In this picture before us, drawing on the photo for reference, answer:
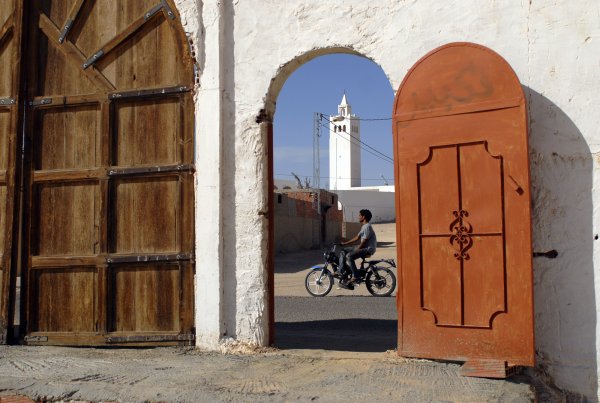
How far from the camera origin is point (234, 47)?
19.4 ft

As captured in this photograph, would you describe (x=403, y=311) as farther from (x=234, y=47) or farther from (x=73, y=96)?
(x=73, y=96)

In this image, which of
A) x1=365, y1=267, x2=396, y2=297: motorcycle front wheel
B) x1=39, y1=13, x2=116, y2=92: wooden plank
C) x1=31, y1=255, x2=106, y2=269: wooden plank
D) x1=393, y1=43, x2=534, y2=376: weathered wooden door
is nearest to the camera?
x1=393, y1=43, x2=534, y2=376: weathered wooden door

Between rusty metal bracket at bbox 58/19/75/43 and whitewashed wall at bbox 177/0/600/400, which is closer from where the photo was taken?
whitewashed wall at bbox 177/0/600/400

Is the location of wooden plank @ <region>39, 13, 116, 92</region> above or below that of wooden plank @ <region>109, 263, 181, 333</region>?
above

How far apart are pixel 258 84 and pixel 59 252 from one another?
2487mm

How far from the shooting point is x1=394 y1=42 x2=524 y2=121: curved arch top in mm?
4730

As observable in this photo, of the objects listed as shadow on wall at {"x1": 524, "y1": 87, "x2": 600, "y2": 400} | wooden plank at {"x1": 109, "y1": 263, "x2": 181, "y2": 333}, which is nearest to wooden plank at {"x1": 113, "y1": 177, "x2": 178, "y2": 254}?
wooden plank at {"x1": 109, "y1": 263, "x2": 181, "y2": 333}

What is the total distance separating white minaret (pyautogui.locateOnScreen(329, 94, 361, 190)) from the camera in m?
83.0

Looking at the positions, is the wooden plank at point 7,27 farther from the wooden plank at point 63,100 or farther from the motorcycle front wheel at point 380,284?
the motorcycle front wheel at point 380,284

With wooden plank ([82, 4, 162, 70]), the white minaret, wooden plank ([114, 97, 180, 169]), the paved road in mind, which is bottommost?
the paved road

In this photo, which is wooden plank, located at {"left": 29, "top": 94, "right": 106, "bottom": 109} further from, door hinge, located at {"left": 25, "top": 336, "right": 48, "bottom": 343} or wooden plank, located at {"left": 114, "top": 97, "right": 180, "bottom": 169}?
door hinge, located at {"left": 25, "top": 336, "right": 48, "bottom": 343}

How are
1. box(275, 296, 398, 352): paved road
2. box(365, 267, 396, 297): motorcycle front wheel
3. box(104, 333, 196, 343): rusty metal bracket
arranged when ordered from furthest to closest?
box(365, 267, 396, 297): motorcycle front wheel, box(275, 296, 398, 352): paved road, box(104, 333, 196, 343): rusty metal bracket

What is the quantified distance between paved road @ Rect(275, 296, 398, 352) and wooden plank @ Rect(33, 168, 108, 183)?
2.33 m

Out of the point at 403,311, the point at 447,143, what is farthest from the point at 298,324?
the point at 447,143
